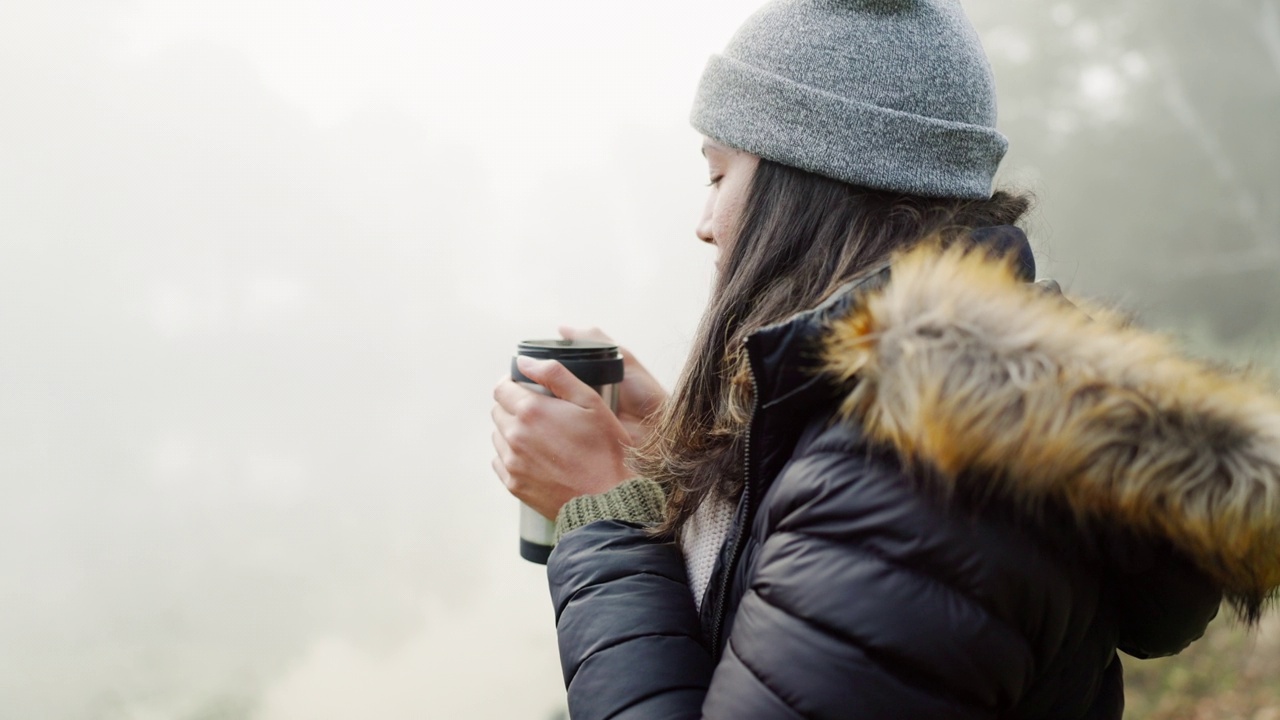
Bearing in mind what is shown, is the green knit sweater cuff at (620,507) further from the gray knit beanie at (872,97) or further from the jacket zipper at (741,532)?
the gray knit beanie at (872,97)

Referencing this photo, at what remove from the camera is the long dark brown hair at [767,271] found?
2.53 feet

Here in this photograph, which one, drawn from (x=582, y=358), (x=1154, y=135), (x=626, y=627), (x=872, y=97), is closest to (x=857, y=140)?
(x=872, y=97)

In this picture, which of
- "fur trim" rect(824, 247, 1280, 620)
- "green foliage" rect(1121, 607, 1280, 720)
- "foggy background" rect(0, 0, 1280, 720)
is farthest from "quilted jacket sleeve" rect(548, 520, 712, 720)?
"green foliage" rect(1121, 607, 1280, 720)

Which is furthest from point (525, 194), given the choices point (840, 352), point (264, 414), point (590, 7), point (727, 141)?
point (840, 352)

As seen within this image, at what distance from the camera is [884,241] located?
2.55 feet

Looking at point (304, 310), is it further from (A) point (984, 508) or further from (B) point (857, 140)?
(A) point (984, 508)

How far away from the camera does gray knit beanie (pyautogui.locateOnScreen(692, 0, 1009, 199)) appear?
78 centimetres

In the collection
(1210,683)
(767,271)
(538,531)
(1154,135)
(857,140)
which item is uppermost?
(1154,135)

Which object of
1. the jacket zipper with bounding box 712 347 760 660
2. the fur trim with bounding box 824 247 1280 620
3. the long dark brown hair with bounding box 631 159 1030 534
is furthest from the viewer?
the long dark brown hair with bounding box 631 159 1030 534

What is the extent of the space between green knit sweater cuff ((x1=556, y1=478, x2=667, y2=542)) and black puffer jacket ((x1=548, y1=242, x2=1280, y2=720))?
0.26 meters

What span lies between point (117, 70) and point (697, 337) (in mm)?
897

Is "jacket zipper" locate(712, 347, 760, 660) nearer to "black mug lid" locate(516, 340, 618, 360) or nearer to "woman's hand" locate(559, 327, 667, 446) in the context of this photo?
"black mug lid" locate(516, 340, 618, 360)

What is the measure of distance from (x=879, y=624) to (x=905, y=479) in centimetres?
9

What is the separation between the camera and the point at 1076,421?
19.7 inches
